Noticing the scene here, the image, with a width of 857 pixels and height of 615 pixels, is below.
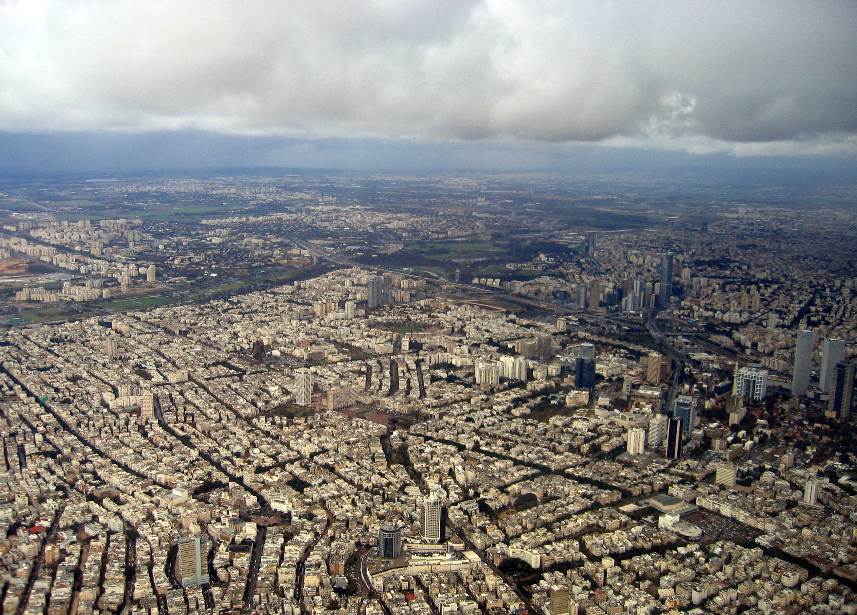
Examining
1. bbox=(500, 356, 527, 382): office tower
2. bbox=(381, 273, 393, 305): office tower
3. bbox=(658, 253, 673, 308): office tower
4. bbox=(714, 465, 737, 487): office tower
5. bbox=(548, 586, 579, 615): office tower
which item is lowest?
bbox=(548, 586, 579, 615): office tower

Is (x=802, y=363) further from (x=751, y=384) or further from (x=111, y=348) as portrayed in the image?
(x=111, y=348)

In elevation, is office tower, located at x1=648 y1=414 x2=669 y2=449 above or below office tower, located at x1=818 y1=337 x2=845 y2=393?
below

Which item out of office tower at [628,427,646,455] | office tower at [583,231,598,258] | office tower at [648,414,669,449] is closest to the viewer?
office tower at [628,427,646,455]

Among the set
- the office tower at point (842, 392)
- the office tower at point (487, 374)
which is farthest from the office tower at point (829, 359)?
the office tower at point (487, 374)

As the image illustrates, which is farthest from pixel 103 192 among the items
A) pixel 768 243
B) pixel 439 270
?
pixel 768 243

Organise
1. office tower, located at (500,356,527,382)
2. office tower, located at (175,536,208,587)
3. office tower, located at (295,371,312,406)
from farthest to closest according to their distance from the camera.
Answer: office tower, located at (500,356,527,382), office tower, located at (295,371,312,406), office tower, located at (175,536,208,587)

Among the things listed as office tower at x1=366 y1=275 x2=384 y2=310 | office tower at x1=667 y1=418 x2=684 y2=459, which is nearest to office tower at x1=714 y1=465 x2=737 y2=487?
office tower at x1=667 y1=418 x2=684 y2=459

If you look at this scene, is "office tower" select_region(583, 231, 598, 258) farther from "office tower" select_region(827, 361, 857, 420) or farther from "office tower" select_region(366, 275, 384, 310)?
"office tower" select_region(827, 361, 857, 420)
